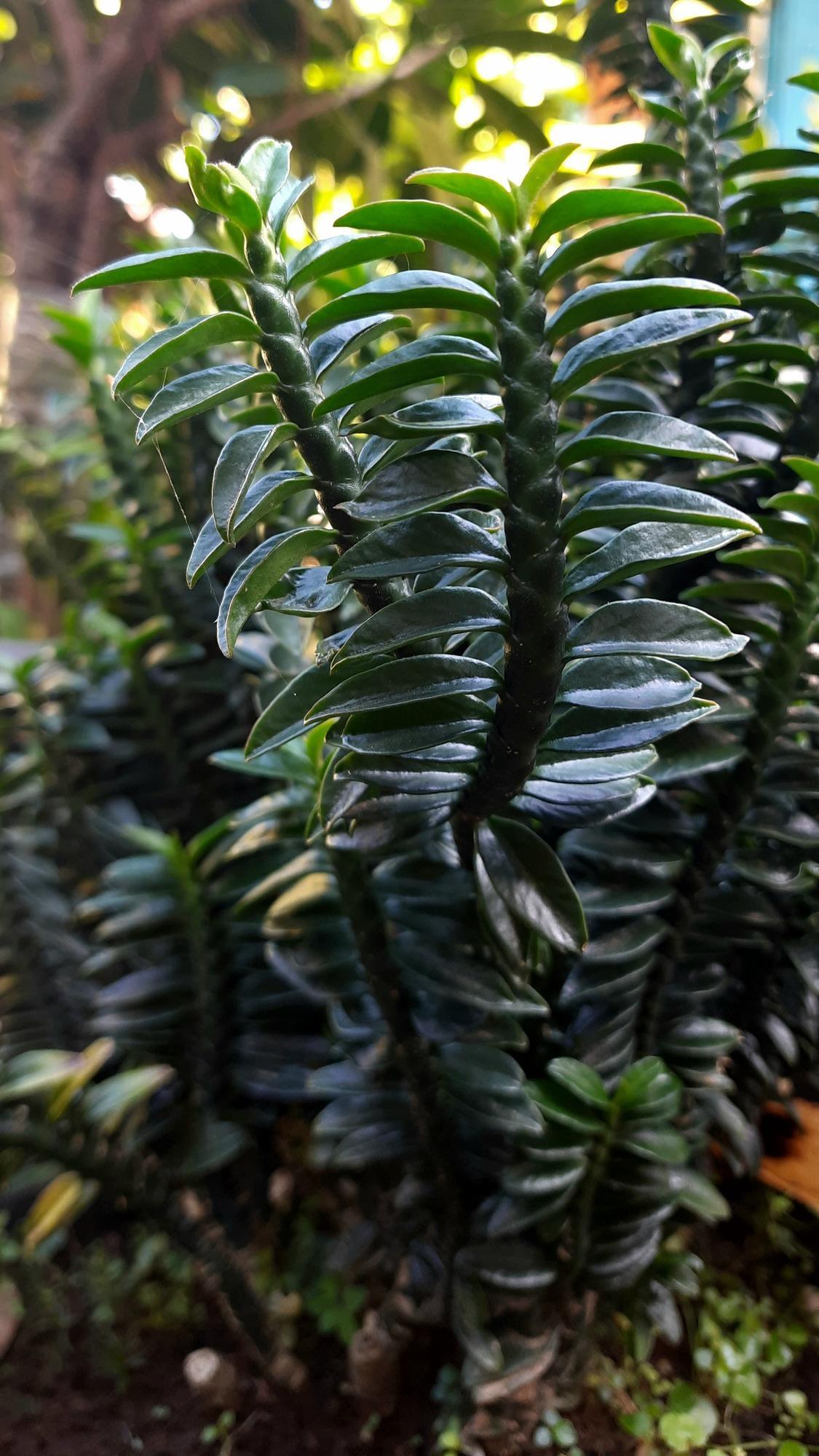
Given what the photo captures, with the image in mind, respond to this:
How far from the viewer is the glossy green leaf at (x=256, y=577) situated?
30 centimetres

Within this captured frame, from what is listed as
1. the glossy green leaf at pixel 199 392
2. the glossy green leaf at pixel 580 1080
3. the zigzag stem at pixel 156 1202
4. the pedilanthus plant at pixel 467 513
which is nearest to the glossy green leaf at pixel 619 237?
the pedilanthus plant at pixel 467 513

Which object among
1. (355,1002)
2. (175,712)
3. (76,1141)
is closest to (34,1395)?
(76,1141)

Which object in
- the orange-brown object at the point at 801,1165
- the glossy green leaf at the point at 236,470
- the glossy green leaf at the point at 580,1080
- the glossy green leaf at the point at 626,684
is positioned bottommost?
the orange-brown object at the point at 801,1165

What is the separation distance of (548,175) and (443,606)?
0.15m

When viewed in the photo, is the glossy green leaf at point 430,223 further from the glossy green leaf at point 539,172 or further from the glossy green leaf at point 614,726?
the glossy green leaf at point 614,726

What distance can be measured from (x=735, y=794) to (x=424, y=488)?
298 millimetres

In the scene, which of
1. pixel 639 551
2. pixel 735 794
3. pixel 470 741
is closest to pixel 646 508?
pixel 639 551

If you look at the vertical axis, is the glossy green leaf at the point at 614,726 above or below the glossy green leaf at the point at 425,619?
below

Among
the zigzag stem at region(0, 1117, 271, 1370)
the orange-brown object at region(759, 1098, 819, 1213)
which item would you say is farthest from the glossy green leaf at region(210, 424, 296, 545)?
the orange-brown object at region(759, 1098, 819, 1213)

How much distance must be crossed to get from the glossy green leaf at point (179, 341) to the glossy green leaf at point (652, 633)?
0.56 feet

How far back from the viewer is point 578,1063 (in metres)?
0.49

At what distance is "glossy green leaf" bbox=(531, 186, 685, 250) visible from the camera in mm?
275

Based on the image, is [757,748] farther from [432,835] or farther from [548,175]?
[548,175]

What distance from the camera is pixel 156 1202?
687 millimetres
